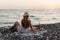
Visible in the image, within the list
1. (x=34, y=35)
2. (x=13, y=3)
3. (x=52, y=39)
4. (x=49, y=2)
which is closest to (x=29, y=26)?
(x=34, y=35)

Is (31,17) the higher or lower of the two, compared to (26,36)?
lower

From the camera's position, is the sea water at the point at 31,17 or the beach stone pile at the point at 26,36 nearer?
the beach stone pile at the point at 26,36

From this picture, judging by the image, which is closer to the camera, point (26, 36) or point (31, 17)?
point (26, 36)

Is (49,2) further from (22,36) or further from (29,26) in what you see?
(22,36)

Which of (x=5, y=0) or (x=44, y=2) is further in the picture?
(x=5, y=0)

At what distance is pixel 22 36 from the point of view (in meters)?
3.95

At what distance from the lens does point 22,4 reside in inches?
241

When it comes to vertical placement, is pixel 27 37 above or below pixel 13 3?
below

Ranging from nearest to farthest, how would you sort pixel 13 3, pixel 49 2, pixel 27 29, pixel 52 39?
pixel 52 39, pixel 27 29, pixel 49 2, pixel 13 3

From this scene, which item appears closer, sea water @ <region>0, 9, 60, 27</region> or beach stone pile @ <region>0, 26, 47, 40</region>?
beach stone pile @ <region>0, 26, 47, 40</region>

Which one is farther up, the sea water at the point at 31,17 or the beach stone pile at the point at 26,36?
the beach stone pile at the point at 26,36

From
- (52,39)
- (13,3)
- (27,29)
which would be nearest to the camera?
(52,39)

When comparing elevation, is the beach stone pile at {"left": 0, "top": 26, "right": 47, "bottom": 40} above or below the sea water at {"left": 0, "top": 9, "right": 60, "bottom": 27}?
above

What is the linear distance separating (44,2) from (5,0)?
1.32 m
